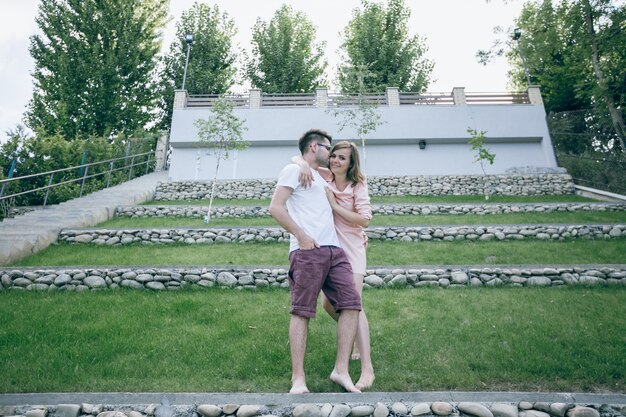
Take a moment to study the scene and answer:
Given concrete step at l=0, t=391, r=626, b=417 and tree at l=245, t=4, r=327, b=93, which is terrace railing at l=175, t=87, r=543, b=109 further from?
concrete step at l=0, t=391, r=626, b=417

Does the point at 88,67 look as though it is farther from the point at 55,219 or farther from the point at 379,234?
the point at 379,234

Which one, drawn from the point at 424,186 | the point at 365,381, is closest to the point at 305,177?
the point at 365,381

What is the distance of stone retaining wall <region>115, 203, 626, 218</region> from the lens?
10547 millimetres

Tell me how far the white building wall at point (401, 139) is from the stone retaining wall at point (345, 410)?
586 inches

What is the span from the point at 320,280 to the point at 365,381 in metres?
0.89

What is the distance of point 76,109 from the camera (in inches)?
730

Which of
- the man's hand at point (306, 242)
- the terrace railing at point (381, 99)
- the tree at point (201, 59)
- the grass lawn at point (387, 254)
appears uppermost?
the tree at point (201, 59)

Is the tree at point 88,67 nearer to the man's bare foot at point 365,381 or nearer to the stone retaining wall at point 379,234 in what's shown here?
the stone retaining wall at point 379,234

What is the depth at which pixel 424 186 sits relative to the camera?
1516cm

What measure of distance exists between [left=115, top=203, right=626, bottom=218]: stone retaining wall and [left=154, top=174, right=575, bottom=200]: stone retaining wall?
3.28 m

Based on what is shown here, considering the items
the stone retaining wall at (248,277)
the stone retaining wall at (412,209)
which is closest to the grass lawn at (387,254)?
Answer: the stone retaining wall at (248,277)

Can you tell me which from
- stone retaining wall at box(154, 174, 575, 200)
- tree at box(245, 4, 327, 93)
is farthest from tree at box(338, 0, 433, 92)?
stone retaining wall at box(154, 174, 575, 200)

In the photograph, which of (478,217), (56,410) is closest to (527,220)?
(478,217)

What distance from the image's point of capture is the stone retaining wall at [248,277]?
5.35 m
